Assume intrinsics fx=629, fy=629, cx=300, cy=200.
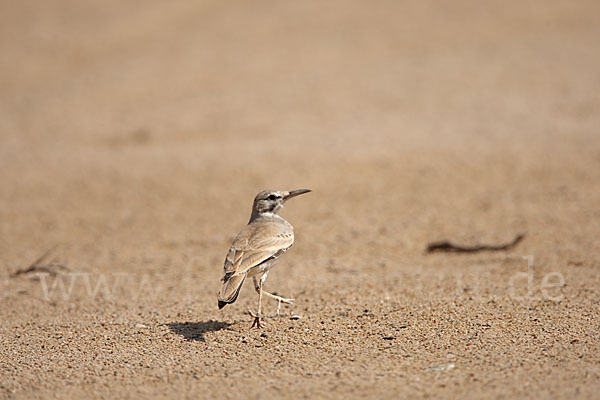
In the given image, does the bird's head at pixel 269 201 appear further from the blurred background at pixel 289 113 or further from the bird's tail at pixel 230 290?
the blurred background at pixel 289 113

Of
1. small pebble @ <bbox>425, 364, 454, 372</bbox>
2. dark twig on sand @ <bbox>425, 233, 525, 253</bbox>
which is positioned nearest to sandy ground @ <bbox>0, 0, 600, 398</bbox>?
small pebble @ <bbox>425, 364, 454, 372</bbox>

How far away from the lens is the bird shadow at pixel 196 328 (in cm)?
527

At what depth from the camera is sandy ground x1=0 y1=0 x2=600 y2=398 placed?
4.73 metres

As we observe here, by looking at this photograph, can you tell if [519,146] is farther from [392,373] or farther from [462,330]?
[392,373]

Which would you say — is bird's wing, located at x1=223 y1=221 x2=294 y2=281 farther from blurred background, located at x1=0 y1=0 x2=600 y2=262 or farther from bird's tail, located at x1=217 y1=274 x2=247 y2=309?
blurred background, located at x1=0 y1=0 x2=600 y2=262

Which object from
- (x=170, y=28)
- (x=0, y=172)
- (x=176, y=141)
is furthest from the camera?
(x=170, y=28)

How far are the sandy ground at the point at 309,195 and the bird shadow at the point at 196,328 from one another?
28 mm

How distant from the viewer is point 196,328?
5.48m

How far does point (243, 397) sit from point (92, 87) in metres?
13.8

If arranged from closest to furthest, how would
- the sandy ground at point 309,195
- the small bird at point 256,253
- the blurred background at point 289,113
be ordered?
the sandy ground at point 309,195
the small bird at point 256,253
the blurred background at point 289,113

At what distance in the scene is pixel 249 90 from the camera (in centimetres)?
1580

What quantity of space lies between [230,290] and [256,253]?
1.56 ft

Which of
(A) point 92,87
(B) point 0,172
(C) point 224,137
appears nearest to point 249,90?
(C) point 224,137

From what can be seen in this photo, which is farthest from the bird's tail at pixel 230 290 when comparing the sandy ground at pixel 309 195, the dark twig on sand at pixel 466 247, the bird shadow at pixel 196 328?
the dark twig on sand at pixel 466 247
